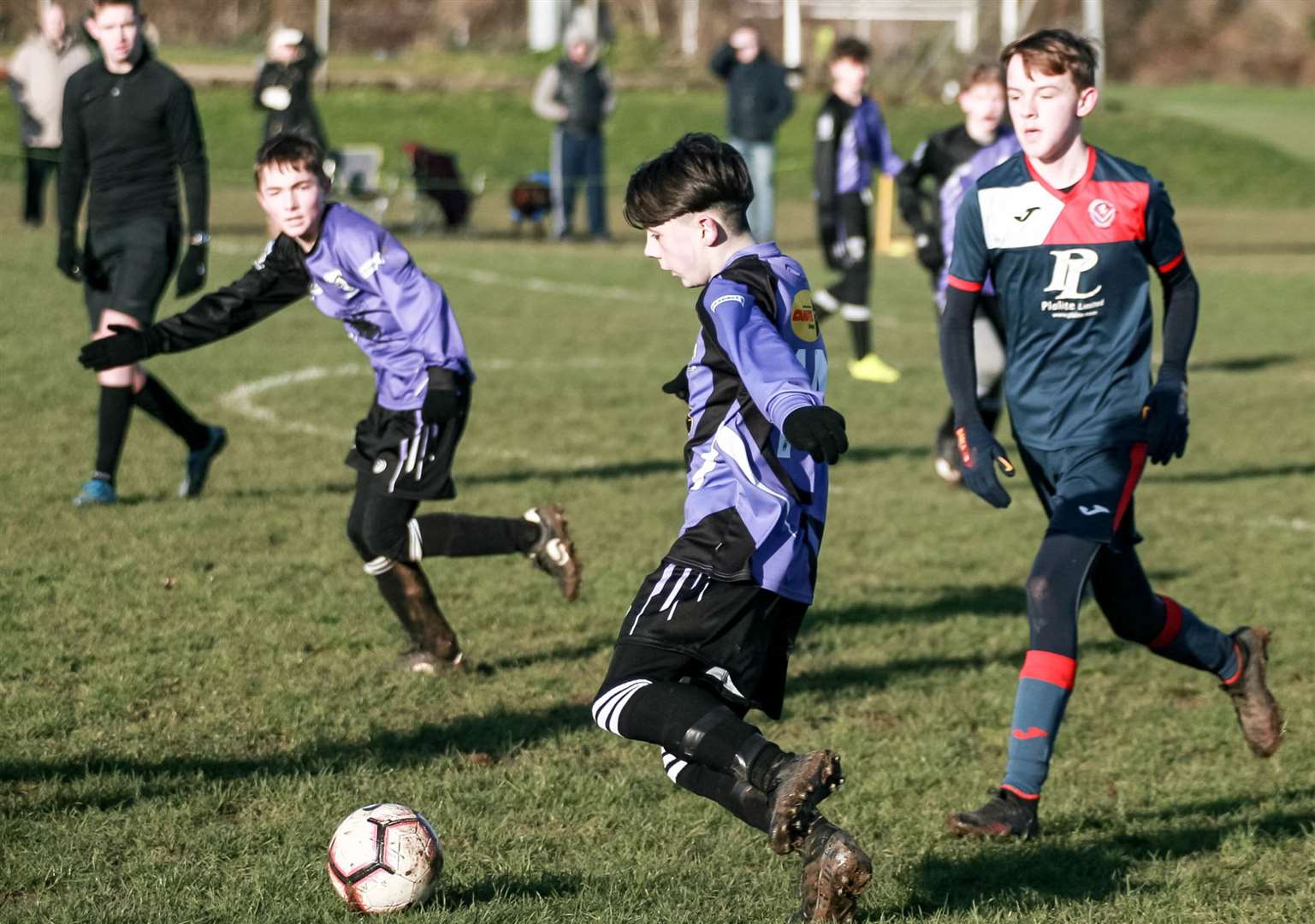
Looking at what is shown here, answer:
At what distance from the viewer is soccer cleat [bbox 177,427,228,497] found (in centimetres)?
881

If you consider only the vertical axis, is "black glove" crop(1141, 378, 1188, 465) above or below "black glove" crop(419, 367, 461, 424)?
above

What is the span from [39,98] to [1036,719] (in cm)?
1798

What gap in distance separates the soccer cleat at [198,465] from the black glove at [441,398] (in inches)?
121

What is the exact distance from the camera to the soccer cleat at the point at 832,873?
374 centimetres

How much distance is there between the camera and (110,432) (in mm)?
8570

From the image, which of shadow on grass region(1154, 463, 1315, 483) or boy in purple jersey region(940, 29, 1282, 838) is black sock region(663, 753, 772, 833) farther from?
shadow on grass region(1154, 463, 1315, 483)

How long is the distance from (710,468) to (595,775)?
1.46 meters

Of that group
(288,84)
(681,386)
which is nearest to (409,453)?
(681,386)

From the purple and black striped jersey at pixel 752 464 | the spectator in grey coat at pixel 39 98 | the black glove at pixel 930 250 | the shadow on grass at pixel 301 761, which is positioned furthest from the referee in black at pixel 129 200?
the spectator in grey coat at pixel 39 98

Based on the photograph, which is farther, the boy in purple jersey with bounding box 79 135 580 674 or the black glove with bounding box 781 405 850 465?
the boy in purple jersey with bounding box 79 135 580 674

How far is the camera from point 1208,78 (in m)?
62.7

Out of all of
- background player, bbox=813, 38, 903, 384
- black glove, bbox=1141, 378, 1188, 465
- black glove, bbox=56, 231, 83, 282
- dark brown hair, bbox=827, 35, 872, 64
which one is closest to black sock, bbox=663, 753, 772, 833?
black glove, bbox=1141, 378, 1188, 465

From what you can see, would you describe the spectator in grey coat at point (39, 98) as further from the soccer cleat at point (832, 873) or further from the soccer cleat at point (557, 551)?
the soccer cleat at point (832, 873)

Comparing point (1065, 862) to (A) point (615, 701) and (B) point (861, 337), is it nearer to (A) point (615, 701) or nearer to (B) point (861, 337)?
(A) point (615, 701)
